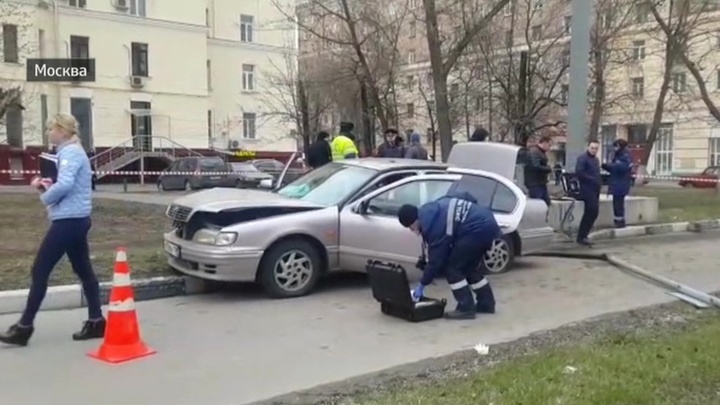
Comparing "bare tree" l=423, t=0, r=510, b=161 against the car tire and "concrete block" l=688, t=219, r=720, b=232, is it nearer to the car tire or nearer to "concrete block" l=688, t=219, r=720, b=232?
"concrete block" l=688, t=219, r=720, b=232

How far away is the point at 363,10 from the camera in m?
22.2

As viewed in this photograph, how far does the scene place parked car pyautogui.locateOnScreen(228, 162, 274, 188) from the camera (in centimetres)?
2995

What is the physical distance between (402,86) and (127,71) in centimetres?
1696

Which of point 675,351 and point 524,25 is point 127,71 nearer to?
point 524,25

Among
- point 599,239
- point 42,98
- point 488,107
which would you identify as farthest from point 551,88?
point 42,98

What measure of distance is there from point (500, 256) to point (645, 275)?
1.79 m

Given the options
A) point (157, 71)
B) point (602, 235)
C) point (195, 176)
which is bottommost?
point (602, 235)

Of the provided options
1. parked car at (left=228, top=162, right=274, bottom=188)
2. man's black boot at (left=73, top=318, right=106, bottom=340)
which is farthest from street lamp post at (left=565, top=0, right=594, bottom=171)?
parked car at (left=228, top=162, right=274, bottom=188)

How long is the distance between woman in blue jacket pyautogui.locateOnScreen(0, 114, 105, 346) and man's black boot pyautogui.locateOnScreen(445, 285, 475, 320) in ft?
11.2

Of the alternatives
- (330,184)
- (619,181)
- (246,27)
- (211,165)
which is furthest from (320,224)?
(246,27)

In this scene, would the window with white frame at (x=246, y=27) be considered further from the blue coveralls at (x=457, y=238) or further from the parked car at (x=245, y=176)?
the blue coveralls at (x=457, y=238)

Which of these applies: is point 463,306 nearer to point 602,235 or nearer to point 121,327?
point 121,327

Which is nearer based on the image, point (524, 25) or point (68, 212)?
point (68, 212)

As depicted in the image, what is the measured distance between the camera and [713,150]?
4984cm
